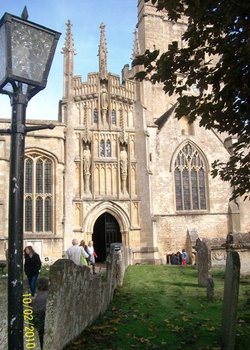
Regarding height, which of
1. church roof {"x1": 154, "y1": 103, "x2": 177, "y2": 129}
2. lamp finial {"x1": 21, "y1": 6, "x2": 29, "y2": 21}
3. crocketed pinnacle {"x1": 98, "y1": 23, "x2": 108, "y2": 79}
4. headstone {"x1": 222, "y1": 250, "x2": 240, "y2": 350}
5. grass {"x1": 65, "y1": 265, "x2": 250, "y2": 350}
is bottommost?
grass {"x1": 65, "y1": 265, "x2": 250, "y2": 350}

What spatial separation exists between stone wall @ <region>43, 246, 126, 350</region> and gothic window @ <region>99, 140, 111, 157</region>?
18.4 m

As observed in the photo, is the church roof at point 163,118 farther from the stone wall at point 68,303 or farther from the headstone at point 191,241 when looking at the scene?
the stone wall at point 68,303

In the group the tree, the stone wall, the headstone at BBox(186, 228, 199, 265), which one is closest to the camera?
the tree

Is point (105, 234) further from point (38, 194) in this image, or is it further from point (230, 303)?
point (230, 303)

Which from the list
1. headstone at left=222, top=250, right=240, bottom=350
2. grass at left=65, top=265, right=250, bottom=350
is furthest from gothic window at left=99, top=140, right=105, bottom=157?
headstone at left=222, top=250, right=240, bottom=350

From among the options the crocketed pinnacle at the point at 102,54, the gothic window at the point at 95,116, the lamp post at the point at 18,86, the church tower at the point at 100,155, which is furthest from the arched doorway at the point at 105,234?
the lamp post at the point at 18,86

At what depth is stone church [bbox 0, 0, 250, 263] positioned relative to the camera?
2472 centimetres

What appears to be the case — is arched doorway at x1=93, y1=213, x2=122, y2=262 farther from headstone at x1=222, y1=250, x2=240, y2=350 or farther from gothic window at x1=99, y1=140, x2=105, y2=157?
headstone at x1=222, y1=250, x2=240, y2=350

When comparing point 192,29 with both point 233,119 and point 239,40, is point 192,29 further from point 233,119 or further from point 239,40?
point 233,119

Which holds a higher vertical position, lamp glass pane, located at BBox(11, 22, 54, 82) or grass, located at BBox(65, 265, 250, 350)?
lamp glass pane, located at BBox(11, 22, 54, 82)

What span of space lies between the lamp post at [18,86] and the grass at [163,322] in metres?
3.61

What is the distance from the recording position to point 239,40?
5.46 m

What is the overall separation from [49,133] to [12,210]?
2254cm

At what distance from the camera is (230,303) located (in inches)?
261
